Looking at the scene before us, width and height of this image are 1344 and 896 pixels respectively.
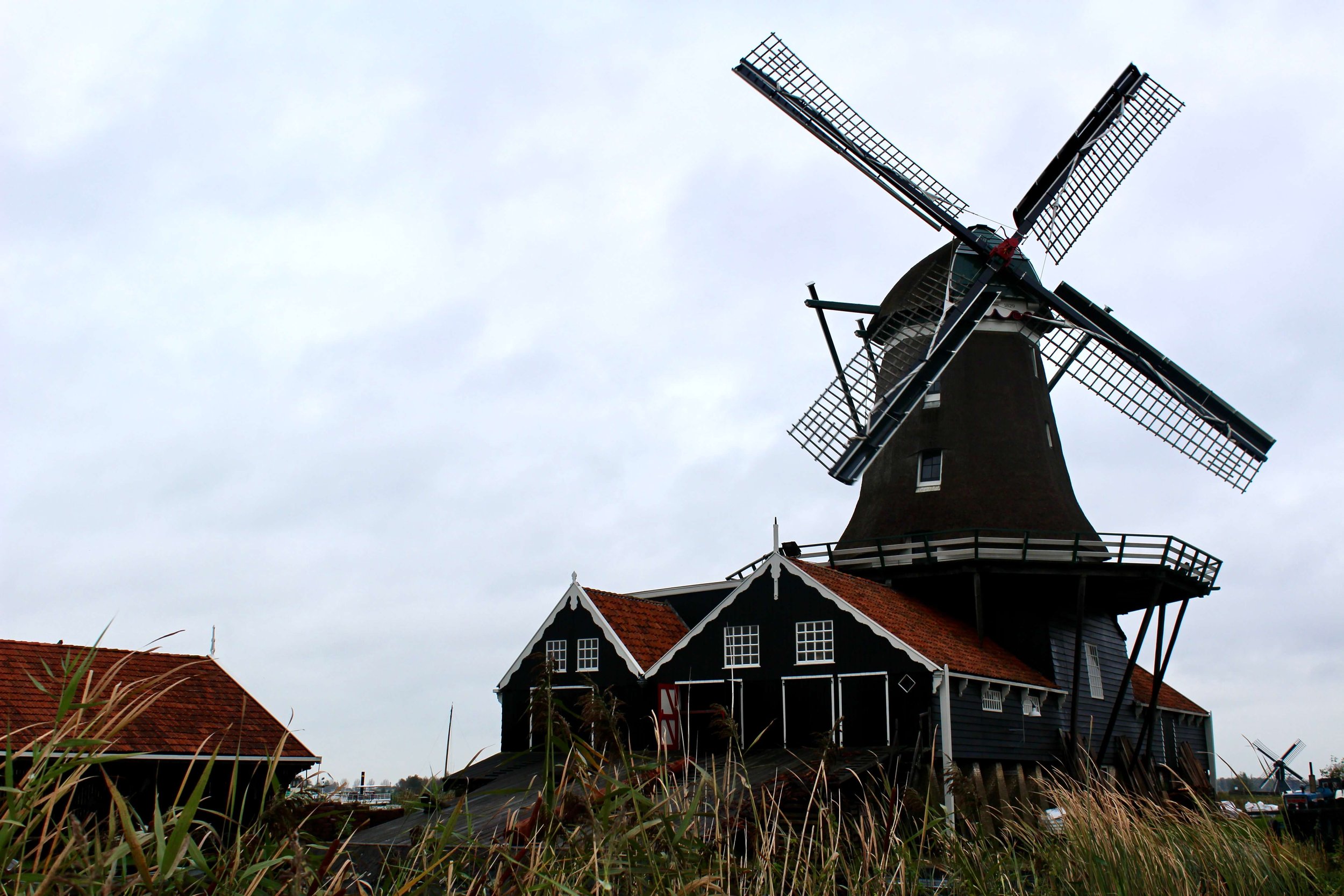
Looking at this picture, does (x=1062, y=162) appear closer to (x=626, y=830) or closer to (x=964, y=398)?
(x=964, y=398)

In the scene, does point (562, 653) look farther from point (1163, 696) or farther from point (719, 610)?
point (1163, 696)

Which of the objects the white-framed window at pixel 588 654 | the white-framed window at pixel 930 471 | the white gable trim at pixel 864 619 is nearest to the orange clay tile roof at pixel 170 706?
the white-framed window at pixel 588 654

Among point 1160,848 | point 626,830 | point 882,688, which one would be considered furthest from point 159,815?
point 882,688

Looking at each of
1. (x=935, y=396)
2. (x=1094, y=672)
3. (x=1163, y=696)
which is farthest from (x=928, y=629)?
(x=1163, y=696)

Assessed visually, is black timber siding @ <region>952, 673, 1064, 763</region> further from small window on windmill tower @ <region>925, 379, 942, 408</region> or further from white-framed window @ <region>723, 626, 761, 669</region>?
small window on windmill tower @ <region>925, 379, 942, 408</region>

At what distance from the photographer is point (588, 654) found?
22703mm

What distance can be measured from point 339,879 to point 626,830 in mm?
1176

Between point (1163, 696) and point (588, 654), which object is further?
point (1163, 696)

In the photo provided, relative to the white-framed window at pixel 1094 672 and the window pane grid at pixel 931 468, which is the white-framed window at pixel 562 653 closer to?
the window pane grid at pixel 931 468

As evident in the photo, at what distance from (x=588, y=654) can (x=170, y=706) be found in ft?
25.5

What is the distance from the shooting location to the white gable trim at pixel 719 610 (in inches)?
815

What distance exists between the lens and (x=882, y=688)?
756 inches

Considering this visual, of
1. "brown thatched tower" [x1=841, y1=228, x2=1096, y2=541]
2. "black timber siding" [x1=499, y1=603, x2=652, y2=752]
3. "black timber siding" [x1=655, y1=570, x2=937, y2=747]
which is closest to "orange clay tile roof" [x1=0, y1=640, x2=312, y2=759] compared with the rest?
"black timber siding" [x1=499, y1=603, x2=652, y2=752]

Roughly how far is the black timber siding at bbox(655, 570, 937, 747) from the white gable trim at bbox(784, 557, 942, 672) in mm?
79
